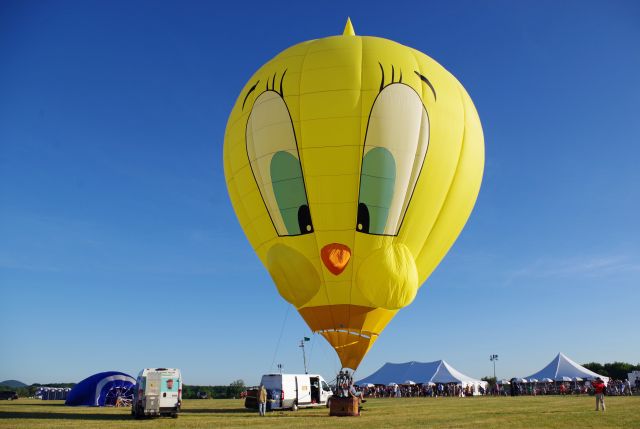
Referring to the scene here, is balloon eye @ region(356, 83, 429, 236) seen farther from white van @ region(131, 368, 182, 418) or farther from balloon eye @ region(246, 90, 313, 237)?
white van @ region(131, 368, 182, 418)

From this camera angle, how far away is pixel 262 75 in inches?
688

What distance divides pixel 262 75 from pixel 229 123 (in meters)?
2.08

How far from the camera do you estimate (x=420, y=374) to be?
4575 centimetres

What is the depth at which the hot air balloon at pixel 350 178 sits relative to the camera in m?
15.7

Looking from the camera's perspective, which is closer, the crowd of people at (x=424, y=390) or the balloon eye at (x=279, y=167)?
the balloon eye at (x=279, y=167)

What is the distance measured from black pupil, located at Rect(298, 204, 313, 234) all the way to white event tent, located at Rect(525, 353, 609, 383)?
33985 mm

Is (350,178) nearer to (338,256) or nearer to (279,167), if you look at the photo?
(279,167)

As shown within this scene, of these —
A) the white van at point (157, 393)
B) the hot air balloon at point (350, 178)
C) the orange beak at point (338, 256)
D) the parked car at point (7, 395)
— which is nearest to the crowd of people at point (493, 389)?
the white van at point (157, 393)

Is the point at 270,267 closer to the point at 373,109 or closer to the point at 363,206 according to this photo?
the point at 363,206

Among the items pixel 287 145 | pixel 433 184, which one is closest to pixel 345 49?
pixel 287 145

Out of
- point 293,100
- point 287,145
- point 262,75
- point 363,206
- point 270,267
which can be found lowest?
point 270,267

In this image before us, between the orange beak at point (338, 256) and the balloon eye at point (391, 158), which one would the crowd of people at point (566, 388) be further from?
the orange beak at point (338, 256)

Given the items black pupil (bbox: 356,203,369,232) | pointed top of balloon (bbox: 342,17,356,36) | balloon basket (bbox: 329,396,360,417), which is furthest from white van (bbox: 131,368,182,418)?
pointed top of balloon (bbox: 342,17,356,36)

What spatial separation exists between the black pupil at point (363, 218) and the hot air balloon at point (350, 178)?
0.04 metres
